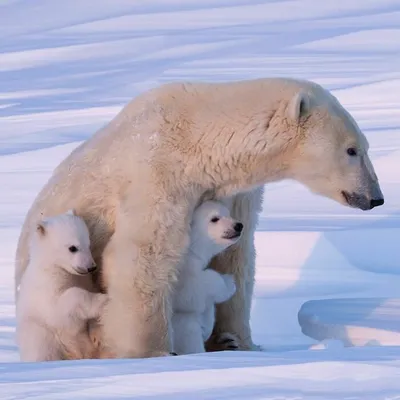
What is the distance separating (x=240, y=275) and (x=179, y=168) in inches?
36.8

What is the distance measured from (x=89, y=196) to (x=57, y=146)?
19.9 ft

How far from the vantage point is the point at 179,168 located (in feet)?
18.4

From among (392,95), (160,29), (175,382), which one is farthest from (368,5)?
(175,382)

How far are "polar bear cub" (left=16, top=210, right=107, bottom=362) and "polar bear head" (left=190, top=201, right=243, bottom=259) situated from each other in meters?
0.50

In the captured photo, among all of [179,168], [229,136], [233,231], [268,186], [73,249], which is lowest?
[73,249]

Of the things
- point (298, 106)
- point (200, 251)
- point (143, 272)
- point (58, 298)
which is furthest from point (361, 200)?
point (58, 298)

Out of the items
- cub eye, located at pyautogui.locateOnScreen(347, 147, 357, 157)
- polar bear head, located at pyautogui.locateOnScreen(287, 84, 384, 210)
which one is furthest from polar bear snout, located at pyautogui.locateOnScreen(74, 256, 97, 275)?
cub eye, located at pyautogui.locateOnScreen(347, 147, 357, 157)

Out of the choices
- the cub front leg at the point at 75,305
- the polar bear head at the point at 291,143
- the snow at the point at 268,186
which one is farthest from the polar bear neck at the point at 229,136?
the snow at the point at 268,186

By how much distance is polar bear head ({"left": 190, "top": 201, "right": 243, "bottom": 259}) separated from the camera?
5.80 meters

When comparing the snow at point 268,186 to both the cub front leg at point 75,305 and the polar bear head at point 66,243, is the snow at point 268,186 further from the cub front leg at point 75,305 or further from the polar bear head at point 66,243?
the polar bear head at point 66,243

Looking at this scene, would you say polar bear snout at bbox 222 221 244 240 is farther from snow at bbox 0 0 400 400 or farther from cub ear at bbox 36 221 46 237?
cub ear at bbox 36 221 46 237

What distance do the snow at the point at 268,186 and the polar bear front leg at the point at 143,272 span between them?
A: 1.84 feet

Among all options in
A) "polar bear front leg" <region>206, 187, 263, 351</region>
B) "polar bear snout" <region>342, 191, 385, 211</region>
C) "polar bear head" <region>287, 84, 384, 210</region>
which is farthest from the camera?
"polar bear front leg" <region>206, 187, 263, 351</region>

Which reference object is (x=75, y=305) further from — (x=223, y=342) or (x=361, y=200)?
(x=361, y=200)
